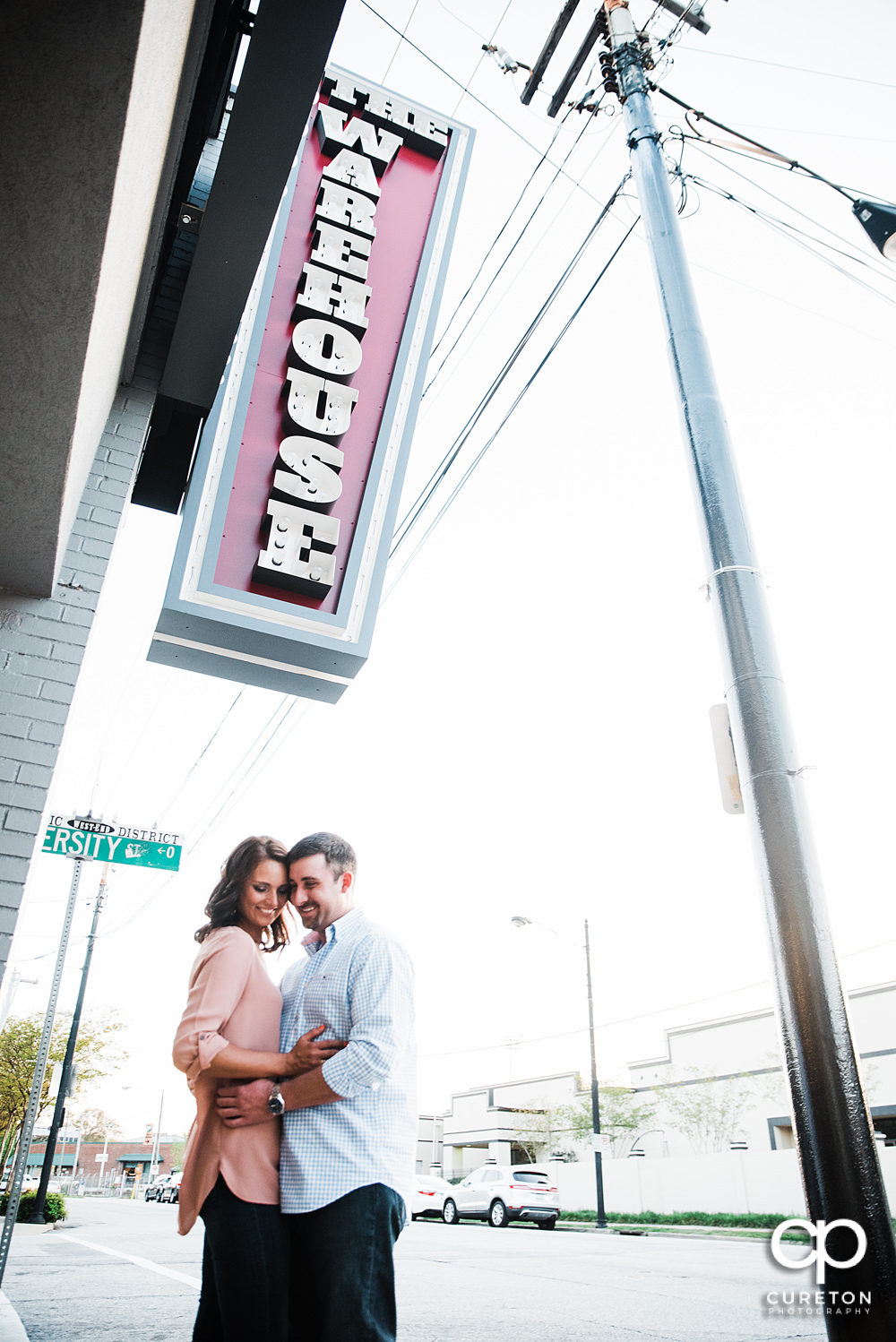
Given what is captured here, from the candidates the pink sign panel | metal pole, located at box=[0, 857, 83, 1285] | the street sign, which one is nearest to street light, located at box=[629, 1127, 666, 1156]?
the street sign

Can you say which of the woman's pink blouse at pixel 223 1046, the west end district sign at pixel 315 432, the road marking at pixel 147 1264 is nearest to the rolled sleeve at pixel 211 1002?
the woman's pink blouse at pixel 223 1046

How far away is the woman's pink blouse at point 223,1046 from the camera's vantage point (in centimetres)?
192

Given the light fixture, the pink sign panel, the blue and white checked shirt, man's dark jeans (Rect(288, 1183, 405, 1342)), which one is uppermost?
the light fixture

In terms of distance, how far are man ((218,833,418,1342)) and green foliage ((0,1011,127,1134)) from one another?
26976 millimetres

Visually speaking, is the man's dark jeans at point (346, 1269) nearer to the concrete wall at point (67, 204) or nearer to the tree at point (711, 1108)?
the concrete wall at point (67, 204)

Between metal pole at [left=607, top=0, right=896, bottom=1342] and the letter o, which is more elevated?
the letter o

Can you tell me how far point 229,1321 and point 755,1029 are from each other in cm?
3447

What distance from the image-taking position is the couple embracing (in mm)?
1787

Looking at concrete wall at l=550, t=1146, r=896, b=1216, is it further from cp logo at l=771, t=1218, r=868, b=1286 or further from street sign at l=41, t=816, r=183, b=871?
cp logo at l=771, t=1218, r=868, b=1286

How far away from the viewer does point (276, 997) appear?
2.23m

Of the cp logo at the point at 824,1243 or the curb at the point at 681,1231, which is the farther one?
the curb at the point at 681,1231

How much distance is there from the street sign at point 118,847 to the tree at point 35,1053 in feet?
69.2

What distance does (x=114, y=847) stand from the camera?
6871mm

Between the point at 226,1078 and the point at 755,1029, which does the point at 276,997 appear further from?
the point at 755,1029
